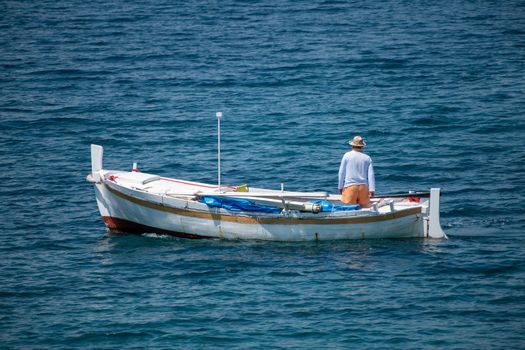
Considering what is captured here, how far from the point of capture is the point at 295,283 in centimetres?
2706

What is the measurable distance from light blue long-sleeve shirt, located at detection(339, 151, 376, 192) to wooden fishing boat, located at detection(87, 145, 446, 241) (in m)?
0.63

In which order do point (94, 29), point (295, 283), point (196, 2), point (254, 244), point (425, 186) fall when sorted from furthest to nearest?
1. point (196, 2)
2. point (94, 29)
3. point (425, 186)
4. point (254, 244)
5. point (295, 283)

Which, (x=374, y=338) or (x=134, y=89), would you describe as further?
(x=134, y=89)

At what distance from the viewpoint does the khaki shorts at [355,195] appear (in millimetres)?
29641

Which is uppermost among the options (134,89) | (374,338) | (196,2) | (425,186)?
(196,2)

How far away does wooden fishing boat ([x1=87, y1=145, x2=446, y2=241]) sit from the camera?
2909cm

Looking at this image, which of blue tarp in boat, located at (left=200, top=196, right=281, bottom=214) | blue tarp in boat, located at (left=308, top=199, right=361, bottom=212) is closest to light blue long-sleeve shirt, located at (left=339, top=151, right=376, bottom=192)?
blue tarp in boat, located at (left=308, top=199, right=361, bottom=212)

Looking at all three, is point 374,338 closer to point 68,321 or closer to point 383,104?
point 68,321

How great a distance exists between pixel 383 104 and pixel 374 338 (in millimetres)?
22513

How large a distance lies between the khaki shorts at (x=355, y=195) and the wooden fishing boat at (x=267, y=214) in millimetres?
290

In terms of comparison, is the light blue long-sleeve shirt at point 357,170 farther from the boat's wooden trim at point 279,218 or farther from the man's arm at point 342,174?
the boat's wooden trim at point 279,218

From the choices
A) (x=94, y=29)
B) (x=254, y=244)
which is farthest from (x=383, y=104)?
(x=94, y=29)

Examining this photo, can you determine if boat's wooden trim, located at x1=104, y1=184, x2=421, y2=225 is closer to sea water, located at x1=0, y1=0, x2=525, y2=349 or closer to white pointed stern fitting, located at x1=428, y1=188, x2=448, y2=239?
white pointed stern fitting, located at x1=428, y1=188, x2=448, y2=239

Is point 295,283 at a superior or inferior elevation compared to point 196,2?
inferior
